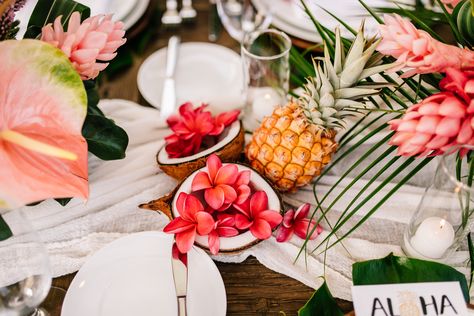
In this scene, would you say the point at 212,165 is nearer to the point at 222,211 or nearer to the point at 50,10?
the point at 222,211

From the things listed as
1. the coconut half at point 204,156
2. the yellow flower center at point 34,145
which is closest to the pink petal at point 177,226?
the coconut half at point 204,156

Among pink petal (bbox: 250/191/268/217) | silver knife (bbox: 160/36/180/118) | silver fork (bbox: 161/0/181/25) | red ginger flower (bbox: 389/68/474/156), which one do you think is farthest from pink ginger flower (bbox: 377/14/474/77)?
silver fork (bbox: 161/0/181/25)

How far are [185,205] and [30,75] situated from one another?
26 centimetres

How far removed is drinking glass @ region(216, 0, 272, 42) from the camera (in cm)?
100

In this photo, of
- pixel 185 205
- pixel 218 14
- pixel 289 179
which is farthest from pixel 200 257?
pixel 218 14

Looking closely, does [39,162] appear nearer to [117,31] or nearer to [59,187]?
[59,187]

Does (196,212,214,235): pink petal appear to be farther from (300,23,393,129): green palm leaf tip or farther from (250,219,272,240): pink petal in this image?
(300,23,393,129): green palm leaf tip

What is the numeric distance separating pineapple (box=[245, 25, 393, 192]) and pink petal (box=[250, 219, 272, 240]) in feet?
0.34

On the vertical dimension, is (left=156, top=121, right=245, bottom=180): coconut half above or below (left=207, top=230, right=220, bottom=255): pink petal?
above

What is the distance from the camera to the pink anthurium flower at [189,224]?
63cm

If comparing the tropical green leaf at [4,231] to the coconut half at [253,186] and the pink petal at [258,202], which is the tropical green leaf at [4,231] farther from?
the pink petal at [258,202]

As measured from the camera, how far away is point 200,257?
0.65 m

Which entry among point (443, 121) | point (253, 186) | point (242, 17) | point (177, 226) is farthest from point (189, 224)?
point (242, 17)

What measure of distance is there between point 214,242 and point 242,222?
0.05m
